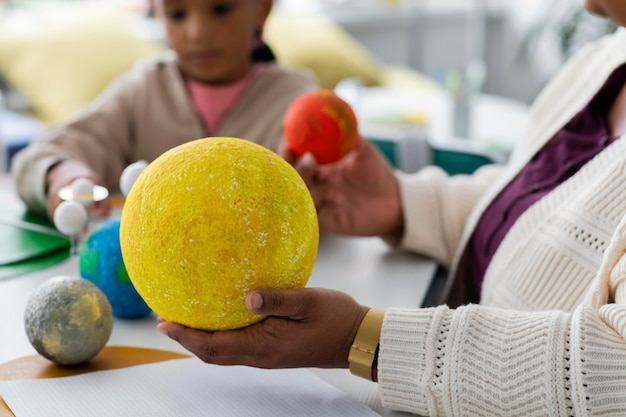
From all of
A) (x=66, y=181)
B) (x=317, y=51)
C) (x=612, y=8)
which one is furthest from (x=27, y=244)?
(x=317, y=51)

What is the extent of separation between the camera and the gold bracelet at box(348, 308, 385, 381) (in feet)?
2.26

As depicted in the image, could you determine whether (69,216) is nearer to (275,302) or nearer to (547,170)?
(275,302)

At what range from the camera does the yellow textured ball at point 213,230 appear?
59cm

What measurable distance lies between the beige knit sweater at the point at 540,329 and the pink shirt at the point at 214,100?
2.14 ft

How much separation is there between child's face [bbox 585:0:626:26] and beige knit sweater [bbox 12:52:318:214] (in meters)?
0.68

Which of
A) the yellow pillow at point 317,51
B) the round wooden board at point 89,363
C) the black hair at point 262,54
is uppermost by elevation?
the black hair at point 262,54

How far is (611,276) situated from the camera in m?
0.69

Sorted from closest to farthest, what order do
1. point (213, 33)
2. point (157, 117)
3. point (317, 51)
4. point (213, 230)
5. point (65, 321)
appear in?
1. point (213, 230)
2. point (65, 321)
3. point (213, 33)
4. point (157, 117)
5. point (317, 51)

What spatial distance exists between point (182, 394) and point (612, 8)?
1.73ft

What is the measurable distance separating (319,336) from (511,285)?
0.93 feet

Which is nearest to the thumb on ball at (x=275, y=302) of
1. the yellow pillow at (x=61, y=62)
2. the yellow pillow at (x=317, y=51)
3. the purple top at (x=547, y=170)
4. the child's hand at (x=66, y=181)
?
the purple top at (x=547, y=170)

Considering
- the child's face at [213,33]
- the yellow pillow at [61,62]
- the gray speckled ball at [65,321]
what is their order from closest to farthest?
the gray speckled ball at [65,321], the child's face at [213,33], the yellow pillow at [61,62]

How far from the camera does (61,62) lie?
3053mm

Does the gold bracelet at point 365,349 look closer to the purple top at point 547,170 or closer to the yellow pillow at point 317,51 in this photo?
the purple top at point 547,170
